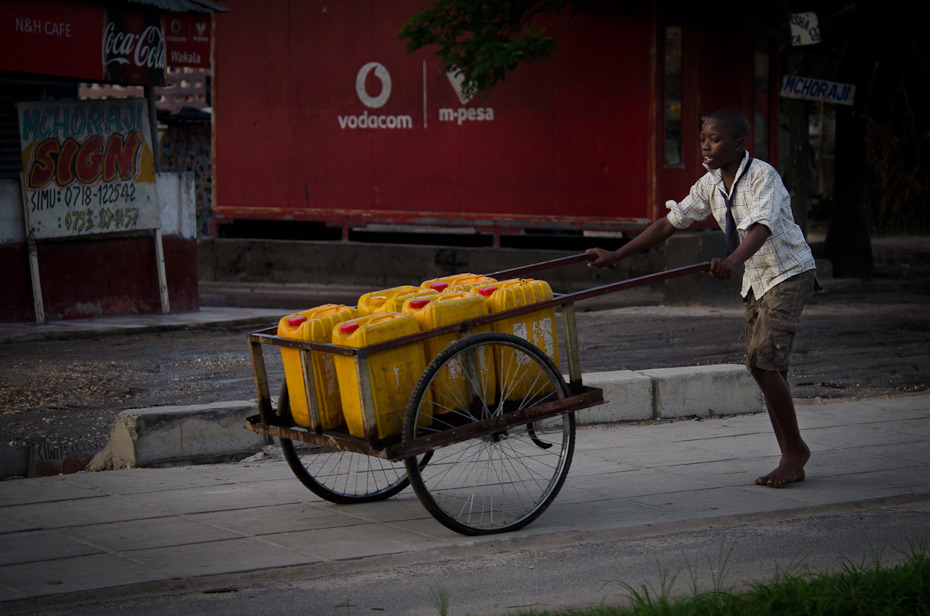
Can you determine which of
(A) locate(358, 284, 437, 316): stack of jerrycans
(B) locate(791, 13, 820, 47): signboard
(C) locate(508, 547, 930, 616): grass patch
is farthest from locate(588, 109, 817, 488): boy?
(B) locate(791, 13, 820, 47): signboard

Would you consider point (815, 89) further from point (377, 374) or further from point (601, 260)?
point (377, 374)

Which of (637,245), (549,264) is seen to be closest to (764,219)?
(637,245)

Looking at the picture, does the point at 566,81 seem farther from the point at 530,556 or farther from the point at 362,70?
the point at 530,556

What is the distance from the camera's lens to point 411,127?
61.5ft

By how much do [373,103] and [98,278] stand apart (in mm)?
6540

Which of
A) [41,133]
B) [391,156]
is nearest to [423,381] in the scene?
[41,133]

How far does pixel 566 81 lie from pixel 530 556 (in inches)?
510

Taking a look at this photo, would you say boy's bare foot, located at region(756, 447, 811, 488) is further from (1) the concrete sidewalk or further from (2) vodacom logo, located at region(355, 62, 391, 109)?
(2) vodacom logo, located at region(355, 62, 391, 109)

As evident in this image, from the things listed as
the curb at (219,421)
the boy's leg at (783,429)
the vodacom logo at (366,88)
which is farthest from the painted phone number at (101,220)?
the boy's leg at (783,429)

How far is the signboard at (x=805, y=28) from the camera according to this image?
573 inches

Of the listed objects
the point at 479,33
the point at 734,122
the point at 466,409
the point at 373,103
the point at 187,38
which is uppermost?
the point at 479,33

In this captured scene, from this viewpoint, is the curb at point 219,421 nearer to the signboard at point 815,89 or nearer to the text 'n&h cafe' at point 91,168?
the text 'n&h cafe' at point 91,168

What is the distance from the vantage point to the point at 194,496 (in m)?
6.21

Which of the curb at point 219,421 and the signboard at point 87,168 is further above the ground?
the signboard at point 87,168
